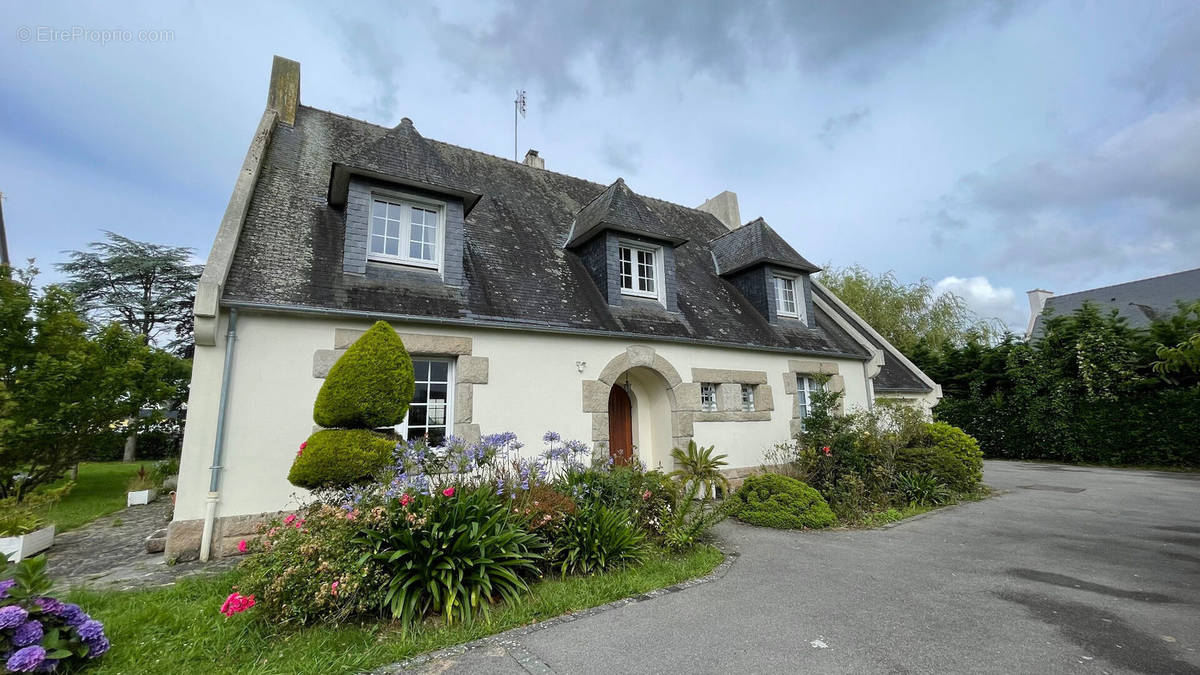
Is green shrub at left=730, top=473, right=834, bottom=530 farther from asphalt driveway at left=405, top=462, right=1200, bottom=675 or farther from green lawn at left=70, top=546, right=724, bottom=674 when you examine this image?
green lawn at left=70, top=546, right=724, bottom=674

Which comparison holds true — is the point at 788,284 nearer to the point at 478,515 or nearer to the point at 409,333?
the point at 409,333

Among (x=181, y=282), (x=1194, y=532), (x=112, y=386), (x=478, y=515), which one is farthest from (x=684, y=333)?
(x=181, y=282)

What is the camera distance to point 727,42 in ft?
23.5

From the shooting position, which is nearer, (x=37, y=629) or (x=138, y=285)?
(x=37, y=629)

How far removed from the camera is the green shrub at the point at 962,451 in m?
9.17

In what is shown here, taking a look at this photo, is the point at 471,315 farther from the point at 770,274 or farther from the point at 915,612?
the point at 770,274

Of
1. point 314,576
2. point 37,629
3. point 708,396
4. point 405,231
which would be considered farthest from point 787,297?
point 37,629

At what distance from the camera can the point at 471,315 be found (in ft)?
23.4

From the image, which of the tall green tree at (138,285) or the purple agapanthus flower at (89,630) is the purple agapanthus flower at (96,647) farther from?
the tall green tree at (138,285)

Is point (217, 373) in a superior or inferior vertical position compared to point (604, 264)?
inferior

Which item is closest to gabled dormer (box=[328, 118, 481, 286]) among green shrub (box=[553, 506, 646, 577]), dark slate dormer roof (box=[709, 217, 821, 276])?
green shrub (box=[553, 506, 646, 577])

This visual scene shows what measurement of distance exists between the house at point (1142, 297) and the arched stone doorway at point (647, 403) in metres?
17.9

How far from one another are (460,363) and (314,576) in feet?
11.9

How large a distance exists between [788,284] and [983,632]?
9.24 m
